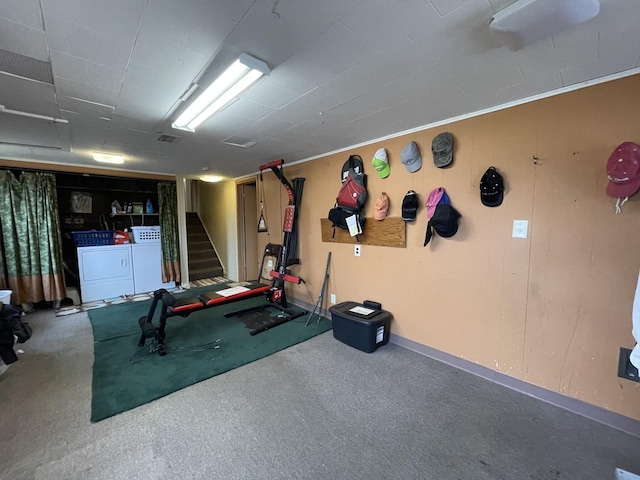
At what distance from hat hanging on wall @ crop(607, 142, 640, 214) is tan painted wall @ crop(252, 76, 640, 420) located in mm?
104

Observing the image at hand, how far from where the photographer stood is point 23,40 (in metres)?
1.37

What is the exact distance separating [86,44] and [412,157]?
2525 mm

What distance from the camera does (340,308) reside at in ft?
10.5

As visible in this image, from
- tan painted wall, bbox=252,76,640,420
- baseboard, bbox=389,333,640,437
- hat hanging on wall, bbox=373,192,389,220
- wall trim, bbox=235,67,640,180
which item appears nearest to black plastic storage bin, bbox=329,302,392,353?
tan painted wall, bbox=252,76,640,420

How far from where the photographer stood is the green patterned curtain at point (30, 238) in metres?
3.94

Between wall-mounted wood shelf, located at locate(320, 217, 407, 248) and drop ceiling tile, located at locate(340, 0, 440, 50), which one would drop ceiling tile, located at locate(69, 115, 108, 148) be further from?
wall-mounted wood shelf, located at locate(320, 217, 407, 248)

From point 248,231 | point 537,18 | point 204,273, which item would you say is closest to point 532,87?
point 537,18

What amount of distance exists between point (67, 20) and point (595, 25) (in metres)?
2.49

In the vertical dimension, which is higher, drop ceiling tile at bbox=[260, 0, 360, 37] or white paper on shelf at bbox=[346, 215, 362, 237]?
drop ceiling tile at bbox=[260, 0, 360, 37]

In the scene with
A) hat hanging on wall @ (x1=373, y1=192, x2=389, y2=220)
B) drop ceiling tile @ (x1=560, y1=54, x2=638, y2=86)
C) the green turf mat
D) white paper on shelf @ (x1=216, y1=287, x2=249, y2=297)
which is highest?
drop ceiling tile @ (x1=560, y1=54, x2=638, y2=86)

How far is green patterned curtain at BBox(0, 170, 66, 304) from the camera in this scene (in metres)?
3.94

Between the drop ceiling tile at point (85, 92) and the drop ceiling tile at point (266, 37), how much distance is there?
1192 millimetres

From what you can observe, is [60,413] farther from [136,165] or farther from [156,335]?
[136,165]

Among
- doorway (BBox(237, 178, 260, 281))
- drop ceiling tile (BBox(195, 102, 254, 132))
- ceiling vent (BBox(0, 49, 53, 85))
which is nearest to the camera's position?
ceiling vent (BBox(0, 49, 53, 85))
